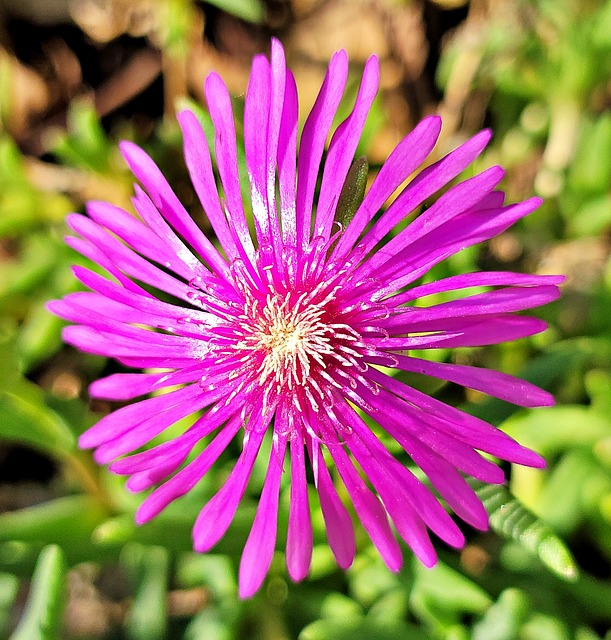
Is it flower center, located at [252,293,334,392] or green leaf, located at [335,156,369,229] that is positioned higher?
green leaf, located at [335,156,369,229]

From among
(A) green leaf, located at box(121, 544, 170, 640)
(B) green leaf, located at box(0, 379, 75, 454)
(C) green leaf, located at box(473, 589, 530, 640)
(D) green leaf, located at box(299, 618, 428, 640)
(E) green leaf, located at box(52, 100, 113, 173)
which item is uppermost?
(E) green leaf, located at box(52, 100, 113, 173)

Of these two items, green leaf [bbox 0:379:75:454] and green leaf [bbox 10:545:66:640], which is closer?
green leaf [bbox 10:545:66:640]

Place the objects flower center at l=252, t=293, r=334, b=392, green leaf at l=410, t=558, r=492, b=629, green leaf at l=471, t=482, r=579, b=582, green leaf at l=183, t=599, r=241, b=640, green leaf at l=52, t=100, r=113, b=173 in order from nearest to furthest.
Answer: green leaf at l=471, t=482, r=579, b=582, flower center at l=252, t=293, r=334, b=392, green leaf at l=410, t=558, r=492, b=629, green leaf at l=183, t=599, r=241, b=640, green leaf at l=52, t=100, r=113, b=173

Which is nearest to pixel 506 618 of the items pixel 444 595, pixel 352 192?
pixel 444 595

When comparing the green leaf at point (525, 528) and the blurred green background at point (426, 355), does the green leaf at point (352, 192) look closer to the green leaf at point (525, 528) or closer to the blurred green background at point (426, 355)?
the blurred green background at point (426, 355)

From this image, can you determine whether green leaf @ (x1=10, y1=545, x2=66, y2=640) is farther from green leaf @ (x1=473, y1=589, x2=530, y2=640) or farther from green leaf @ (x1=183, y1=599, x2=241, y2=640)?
green leaf @ (x1=473, y1=589, x2=530, y2=640)

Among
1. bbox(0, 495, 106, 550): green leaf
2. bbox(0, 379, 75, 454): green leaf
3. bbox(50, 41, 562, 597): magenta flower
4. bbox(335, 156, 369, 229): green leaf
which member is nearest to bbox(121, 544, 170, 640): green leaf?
bbox(0, 495, 106, 550): green leaf

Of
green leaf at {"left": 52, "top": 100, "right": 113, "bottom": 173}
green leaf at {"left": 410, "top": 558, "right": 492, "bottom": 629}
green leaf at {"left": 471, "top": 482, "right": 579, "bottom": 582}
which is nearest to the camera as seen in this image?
green leaf at {"left": 471, "top": 482, "right": 579, "bottom": 582}
